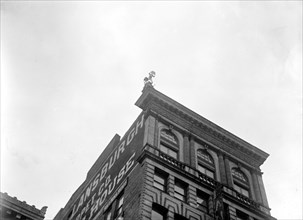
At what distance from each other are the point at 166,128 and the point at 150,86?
541cm

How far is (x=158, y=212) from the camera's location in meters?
42.6

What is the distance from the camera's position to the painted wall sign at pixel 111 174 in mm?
52125

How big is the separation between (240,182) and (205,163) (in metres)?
4.98

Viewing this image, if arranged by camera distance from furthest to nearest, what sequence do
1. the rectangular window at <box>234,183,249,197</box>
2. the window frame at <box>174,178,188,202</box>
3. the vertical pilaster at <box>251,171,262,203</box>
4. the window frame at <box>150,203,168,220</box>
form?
the vertical pilaster at <box>251,171,262,203</box>
the rectangular window at <box>234,183,249,197</box>
the window frame at <box>174,178,188,202</box>
the window frame at <box>150,203,168,220</box>

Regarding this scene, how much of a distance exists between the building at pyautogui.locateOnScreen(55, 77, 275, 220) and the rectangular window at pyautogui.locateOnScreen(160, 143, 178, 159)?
0.36ft

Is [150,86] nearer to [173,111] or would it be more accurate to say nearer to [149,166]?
[173,111]

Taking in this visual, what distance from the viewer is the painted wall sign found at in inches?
2052

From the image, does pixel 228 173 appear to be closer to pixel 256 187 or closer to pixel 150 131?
pixel 256 187

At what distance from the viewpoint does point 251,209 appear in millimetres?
50375

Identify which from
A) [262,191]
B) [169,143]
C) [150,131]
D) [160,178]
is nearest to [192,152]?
[169,143]

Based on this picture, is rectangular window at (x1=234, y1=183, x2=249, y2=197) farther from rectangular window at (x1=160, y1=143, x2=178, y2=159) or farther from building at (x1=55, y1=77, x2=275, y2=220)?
rectangular window at (x1=160, y1=143, x2=178, y2=159)

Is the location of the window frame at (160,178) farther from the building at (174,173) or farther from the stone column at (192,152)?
the stone column at (192,152)

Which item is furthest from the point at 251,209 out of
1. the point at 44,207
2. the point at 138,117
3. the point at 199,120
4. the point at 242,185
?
the point at 44,207

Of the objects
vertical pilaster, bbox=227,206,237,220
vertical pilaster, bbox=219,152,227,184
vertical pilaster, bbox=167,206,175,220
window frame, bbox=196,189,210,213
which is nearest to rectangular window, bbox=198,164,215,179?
vertical pilaster, bbox=219,152,227,184
